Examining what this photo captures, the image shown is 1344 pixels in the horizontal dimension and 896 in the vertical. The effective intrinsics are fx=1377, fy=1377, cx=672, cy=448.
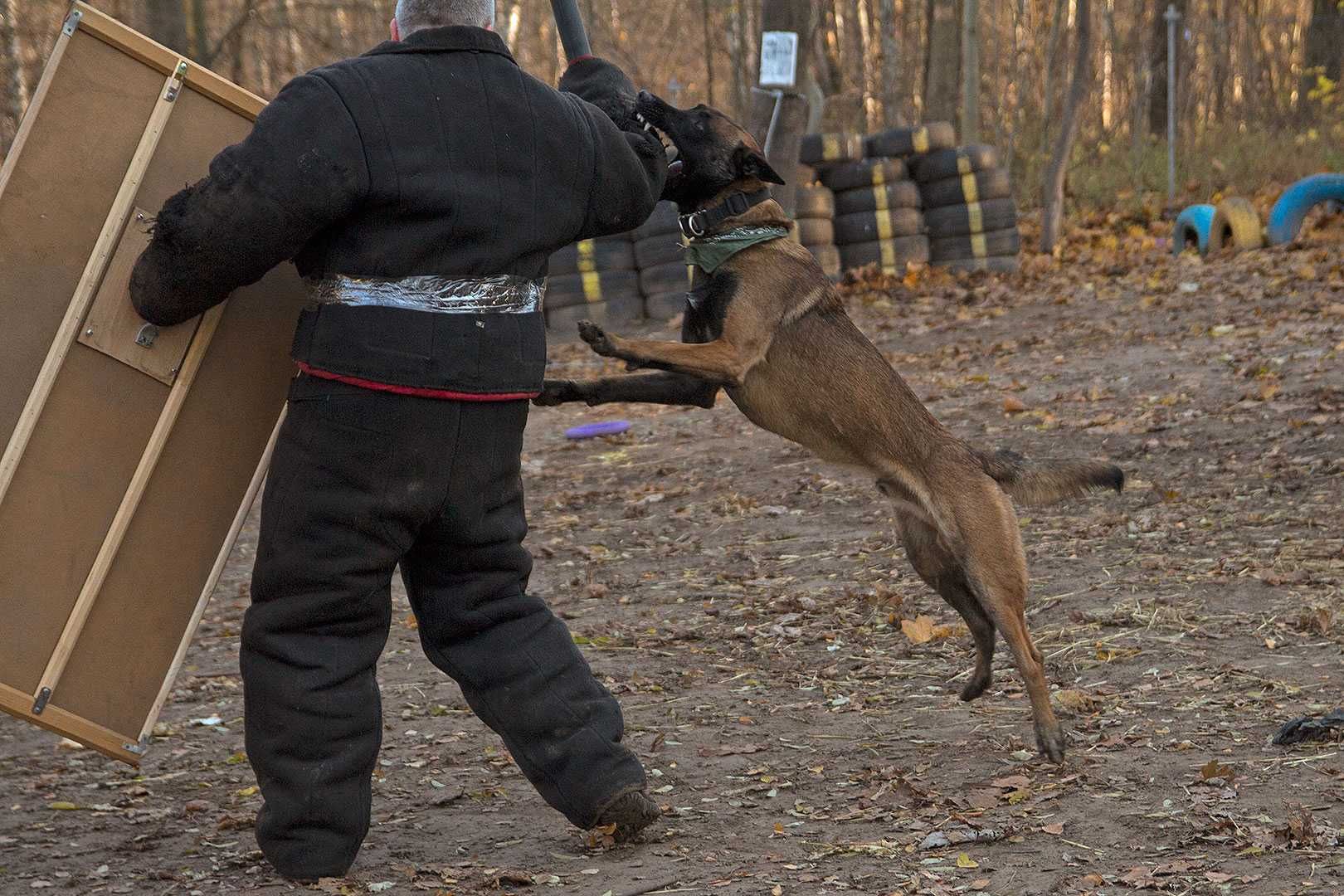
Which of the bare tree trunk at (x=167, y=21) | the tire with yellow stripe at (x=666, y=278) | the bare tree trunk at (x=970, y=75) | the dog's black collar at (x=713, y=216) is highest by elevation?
the bare tree trunk at (x=970, y=75)

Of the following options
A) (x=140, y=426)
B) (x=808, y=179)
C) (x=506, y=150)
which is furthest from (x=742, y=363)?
(x=808, y=179)

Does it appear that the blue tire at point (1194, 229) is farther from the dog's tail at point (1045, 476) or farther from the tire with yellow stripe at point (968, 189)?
the dog's tail at point (1045, 476)

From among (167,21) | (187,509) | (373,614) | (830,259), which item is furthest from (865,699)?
(830,259)

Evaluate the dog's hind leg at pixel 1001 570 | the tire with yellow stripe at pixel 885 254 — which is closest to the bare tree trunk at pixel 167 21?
the tire with yellow stripe at pixel 885 254

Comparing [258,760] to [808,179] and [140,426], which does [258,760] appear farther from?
[808,179]

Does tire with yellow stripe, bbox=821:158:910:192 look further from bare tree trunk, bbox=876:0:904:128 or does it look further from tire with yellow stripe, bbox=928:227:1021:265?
bare tree trunk, bbox=876:0:904:128

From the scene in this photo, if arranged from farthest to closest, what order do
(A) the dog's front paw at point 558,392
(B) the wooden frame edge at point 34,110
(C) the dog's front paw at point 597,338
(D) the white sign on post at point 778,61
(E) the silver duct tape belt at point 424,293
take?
(D) the white sign on post at point 778,61 < (A) the dog's front paw at point 558,392 < (C) the dog's front paw at point 597,338 < (B) the wooden frame edge at point 34,110 < (E) the silver duct tape belt at point 424,293

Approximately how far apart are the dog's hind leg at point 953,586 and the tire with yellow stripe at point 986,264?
969cm

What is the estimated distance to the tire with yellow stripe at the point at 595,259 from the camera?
13.3 meters

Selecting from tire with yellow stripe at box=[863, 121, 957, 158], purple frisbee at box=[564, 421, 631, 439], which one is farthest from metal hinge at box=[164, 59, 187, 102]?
tire with yellow stripe at box=[863, 121, 957, 158]

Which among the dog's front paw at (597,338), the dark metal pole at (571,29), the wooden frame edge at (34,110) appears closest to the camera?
the wooden frame edge at (34,110)

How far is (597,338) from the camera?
4.07 meters

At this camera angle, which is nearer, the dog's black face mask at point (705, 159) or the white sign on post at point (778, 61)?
the dog's black face mask at point (705, 159)

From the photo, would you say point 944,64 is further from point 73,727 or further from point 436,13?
point 73,727
